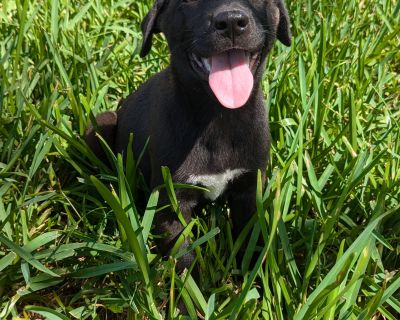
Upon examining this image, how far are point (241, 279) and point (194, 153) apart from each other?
0.58 m

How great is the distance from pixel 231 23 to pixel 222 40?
0.07 meters

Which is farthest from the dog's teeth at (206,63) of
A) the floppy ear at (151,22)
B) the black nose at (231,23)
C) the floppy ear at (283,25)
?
the floppy ear at (283,25)

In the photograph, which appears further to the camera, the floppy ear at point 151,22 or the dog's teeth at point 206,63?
the floppy ear at point 151,22

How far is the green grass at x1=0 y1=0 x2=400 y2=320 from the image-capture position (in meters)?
2.56

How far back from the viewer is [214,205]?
10.7 feet

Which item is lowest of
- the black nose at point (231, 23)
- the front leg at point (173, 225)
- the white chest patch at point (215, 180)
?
the front leg at point (173, 225)

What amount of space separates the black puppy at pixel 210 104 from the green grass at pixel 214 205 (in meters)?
0.14

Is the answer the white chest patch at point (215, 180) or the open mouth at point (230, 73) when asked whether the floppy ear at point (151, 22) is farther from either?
the white chest patch at point (215, 180)

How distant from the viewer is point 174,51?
2.90 m

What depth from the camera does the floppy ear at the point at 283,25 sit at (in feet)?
10.1

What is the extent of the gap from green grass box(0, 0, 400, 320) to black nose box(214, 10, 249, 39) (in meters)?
0.55

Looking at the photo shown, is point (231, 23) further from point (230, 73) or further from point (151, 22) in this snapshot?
point (151, 22)

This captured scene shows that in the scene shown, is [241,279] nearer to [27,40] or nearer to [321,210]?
[321,210]

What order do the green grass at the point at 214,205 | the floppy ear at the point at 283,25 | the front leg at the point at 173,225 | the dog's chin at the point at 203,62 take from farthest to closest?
1. the floppy ear at the point at 283,25
2. the front leg at the point at 173,225
3. the dog's chin at the point at 203,62
4. the green grass at the point at 214,205
